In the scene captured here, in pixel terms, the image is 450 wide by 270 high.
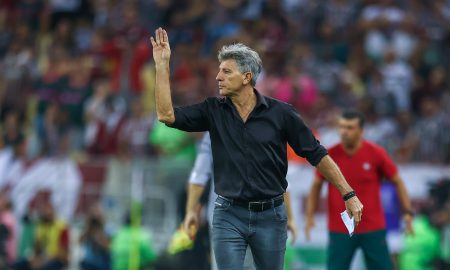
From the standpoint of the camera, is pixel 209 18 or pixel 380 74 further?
pixel 209 18

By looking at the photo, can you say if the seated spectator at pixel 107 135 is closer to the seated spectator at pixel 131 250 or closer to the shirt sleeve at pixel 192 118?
the seated spectator at pixel 131 250

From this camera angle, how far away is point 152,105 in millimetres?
19031

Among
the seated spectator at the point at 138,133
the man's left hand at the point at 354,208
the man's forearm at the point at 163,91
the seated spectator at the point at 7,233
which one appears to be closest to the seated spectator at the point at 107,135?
the seated spectator at the point at 138,133

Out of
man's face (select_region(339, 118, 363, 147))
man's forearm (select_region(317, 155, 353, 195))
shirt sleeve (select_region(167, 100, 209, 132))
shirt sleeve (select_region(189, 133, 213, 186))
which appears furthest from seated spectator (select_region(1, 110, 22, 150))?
man's forearm (select_region(317, 155, 353, 195))

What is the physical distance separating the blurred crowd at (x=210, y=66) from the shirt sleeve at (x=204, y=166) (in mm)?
5637

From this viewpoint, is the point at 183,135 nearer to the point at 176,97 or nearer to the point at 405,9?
the point at 176,97

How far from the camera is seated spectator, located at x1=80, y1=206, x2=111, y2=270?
1573 cm

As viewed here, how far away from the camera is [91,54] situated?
20.8 metres

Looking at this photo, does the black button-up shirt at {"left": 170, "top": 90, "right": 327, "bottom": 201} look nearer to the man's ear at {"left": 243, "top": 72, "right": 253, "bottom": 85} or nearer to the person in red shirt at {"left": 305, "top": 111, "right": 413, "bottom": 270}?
the man's ear at {"left": 243, "top": 72, "right": 253, "bottom": 85}

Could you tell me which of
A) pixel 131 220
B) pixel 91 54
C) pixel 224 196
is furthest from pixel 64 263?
pixel 224 196

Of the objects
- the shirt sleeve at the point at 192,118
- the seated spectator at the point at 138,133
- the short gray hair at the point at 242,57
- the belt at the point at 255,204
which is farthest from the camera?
the seated spectator at the point at 138,133

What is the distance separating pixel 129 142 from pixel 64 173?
1.42 metres

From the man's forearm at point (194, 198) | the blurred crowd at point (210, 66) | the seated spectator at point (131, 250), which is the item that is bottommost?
the seated spectator at point (131, 250)

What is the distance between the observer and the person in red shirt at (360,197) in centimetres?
1139
